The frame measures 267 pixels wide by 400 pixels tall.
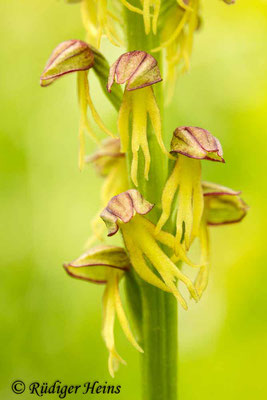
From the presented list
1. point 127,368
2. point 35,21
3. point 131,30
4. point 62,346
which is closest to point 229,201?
point 131,30

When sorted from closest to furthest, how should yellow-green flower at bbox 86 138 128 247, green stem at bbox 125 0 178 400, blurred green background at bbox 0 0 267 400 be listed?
green stem at bbox 125 0 178 400 < yellow-green flower at bbox 86 138 128 247 < blurred green background at bbox 0 0 267 400

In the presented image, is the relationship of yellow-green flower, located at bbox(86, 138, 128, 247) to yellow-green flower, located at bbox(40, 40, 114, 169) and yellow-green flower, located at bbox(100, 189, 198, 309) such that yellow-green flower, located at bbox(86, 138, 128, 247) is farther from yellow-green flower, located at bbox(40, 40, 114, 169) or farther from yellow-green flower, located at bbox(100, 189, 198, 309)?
yellow-green flower, located at bbox(100, 189, 198, 309)

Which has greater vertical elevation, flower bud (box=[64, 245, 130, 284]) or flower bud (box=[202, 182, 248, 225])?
flower bud (box=[202, 182, 248, 225])

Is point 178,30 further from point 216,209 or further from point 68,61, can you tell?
point 216,209

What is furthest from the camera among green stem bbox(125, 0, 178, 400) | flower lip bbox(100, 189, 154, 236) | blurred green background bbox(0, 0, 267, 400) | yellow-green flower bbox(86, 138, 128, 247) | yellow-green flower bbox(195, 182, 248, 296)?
blurred green background bbox(0, 0, 267, 400)

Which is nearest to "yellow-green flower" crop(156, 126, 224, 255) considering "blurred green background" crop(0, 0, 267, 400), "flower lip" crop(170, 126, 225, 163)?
"flower lip" crop(170, 126, 225, 163)

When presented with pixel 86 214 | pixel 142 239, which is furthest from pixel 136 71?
pixel 86 214

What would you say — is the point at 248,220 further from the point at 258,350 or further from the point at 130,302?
the point at 130,302
